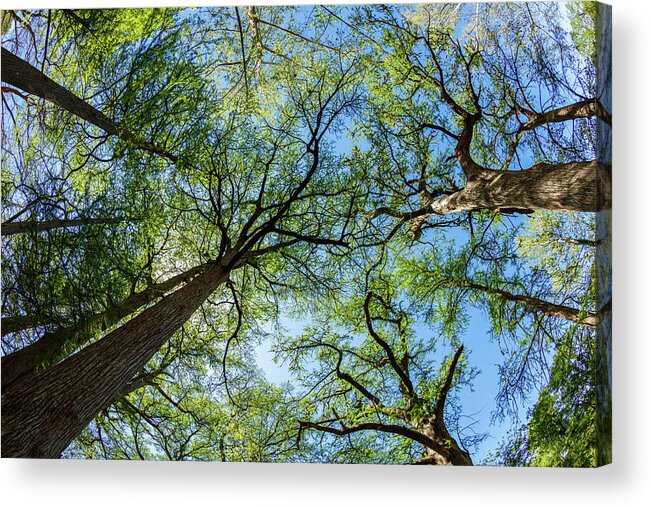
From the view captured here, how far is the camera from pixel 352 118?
4289 mm

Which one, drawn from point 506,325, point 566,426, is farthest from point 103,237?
point 566,426

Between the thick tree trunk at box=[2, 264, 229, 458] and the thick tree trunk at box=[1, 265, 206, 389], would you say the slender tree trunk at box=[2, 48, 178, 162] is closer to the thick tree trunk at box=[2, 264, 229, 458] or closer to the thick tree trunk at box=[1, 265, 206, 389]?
the thick tree trunk at box=[1, 265, 206, 389]

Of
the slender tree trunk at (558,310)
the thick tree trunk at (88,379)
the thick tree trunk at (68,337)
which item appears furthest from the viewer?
the thick tree trunk at (68,337)

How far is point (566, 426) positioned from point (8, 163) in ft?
11.5

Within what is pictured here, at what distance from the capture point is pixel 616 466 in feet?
13.6

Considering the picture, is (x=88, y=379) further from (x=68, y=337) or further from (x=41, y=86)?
(x=41, y=86)

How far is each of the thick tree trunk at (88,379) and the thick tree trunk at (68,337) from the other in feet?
0.17

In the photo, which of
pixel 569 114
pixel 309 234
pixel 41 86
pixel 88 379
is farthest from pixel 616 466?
pixel 41 86

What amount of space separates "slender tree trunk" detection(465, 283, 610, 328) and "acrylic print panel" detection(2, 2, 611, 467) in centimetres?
2

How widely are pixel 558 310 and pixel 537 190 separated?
66 cm

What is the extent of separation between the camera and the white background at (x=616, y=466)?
414 centimetres

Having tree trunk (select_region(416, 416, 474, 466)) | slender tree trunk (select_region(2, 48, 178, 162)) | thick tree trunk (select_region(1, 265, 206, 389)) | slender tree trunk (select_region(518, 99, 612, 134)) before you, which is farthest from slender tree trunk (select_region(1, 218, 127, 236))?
slender tree trunk (select_region(518, 99, 612, 134))

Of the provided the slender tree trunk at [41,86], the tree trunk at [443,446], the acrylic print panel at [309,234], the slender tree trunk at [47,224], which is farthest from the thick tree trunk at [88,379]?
the tree trunk at [443,446]

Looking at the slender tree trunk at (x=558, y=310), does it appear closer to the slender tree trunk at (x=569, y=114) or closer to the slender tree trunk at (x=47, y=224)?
the slender tree trunk at (x=569, y=114)
